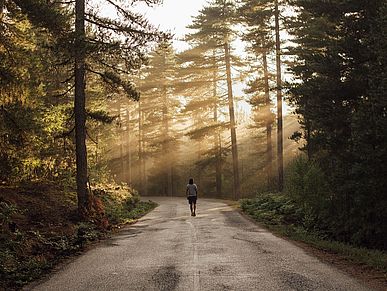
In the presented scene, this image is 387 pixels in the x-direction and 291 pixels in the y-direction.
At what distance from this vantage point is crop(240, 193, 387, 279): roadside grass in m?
10.2

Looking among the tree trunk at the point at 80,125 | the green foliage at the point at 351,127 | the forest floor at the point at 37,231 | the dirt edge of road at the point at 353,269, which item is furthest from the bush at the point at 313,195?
the tree trunk at the point at 80,125

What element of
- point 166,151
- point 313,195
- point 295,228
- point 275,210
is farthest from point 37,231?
point 166,151

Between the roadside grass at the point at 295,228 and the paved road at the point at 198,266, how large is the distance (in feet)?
3.34

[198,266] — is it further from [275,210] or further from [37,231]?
[275,210]

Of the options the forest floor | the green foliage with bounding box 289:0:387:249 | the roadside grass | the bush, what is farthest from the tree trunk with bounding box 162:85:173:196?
the bush

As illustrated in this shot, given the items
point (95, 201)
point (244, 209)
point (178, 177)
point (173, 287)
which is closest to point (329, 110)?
point (244, 209)

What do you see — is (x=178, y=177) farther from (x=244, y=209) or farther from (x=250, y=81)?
(x=244, y=209)

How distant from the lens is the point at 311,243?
12641mm

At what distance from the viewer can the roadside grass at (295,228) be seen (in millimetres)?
10195

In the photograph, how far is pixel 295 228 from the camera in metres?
16.7

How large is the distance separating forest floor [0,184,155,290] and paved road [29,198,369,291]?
687 mm

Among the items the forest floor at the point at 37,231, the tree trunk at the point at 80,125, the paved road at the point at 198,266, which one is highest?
the tree trunk at the point at 80,125

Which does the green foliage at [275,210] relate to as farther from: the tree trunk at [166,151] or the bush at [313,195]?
the tree trunk at [166,151]

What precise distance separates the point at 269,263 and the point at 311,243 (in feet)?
12.3
